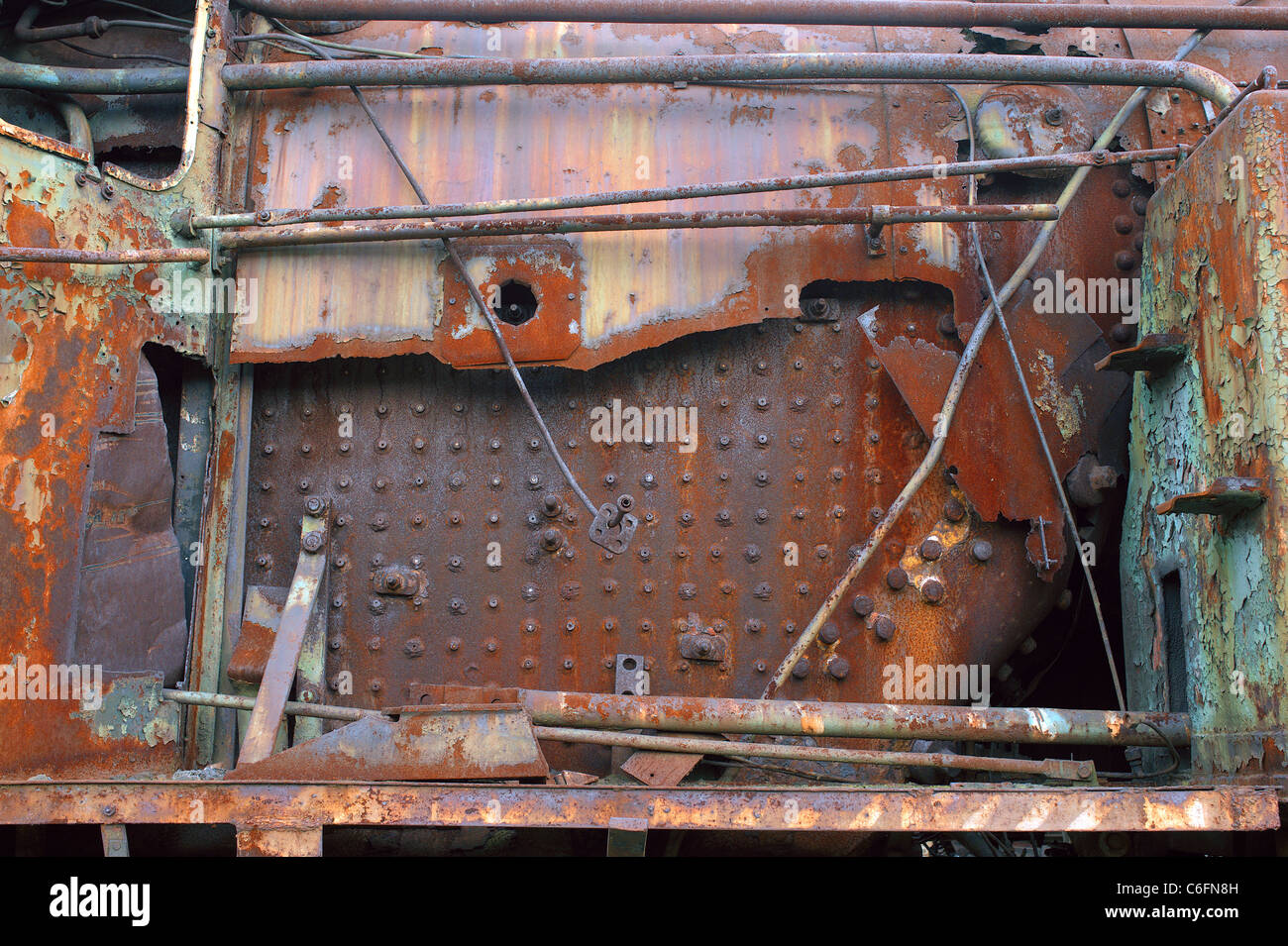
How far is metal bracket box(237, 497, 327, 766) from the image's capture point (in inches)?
134

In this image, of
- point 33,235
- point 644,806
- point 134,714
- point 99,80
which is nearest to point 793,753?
point 644,806

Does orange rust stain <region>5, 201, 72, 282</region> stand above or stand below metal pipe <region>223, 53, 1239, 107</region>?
below

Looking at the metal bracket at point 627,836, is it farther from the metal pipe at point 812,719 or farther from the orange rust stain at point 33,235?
the orange rust stain at point 33,235

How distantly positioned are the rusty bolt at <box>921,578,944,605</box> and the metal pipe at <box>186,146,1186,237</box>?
142 cm

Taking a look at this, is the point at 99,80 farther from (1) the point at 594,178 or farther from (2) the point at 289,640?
(2) the point at 289,640

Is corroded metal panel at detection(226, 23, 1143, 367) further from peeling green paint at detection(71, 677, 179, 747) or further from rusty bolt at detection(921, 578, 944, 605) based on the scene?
peeling green paint at detection(71, 677, 179, 747)

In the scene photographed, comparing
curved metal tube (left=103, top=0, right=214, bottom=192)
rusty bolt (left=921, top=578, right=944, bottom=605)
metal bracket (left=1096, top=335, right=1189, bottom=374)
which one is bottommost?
rusty bolt (left=921, top=578, right=944, bottom=605)

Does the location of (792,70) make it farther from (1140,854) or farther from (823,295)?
(1140,854)

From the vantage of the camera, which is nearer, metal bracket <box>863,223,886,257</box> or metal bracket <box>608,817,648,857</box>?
metal bracket <box>608,817,648,857</box>

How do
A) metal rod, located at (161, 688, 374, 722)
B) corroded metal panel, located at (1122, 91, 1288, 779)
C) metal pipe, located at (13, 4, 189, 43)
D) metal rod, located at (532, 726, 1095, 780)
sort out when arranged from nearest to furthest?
corroded metal panel, located at (1122, 91, 1288, 779) < metal rod, located at (532, 726, 1095, 780) < metal rod, located at (161, 688, 374, 722) < metal pipe, located at (13, 4, 189, 43)

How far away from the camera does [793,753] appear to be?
3238mm

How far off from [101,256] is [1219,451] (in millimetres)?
3571

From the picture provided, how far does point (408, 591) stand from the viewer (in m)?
3.86

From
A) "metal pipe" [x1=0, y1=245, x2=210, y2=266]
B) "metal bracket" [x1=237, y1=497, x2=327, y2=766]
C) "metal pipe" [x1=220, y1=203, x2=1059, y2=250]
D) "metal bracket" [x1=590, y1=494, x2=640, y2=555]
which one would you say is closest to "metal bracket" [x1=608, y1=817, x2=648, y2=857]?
"metal bracket" [x1=590, y1=494, x2=640, y2=555]
